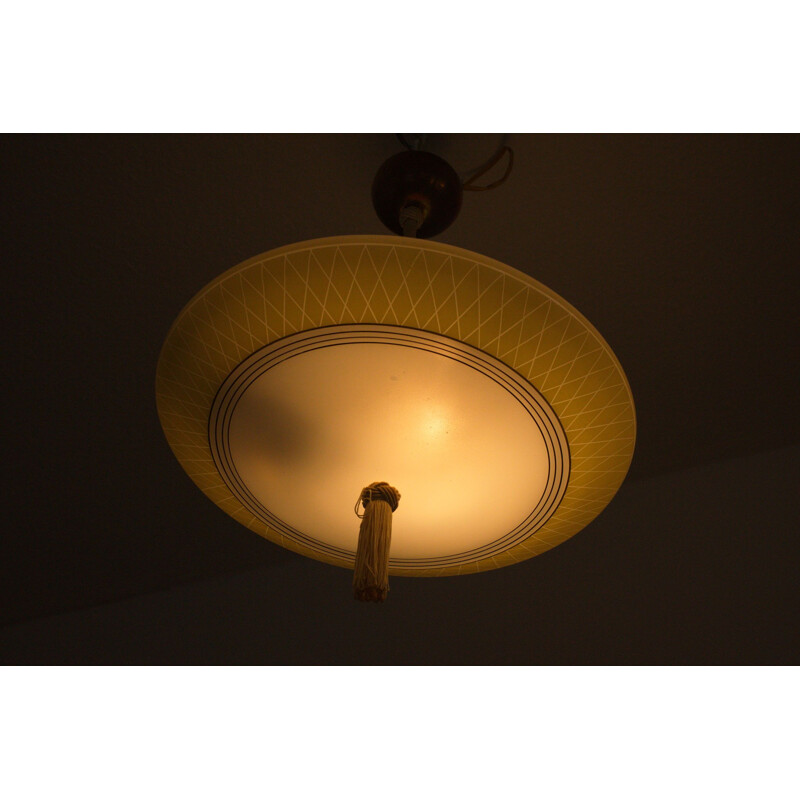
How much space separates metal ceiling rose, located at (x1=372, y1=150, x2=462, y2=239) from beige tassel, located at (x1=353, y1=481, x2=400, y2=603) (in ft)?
1.52

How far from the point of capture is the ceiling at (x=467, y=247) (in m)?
1.29

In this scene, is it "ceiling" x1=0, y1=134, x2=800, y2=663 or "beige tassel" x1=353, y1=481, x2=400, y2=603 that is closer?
"beige tassel" x1=353, y1=481, x2=400, y2=603

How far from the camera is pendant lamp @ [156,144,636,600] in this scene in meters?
0.90

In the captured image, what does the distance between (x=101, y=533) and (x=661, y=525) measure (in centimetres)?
136

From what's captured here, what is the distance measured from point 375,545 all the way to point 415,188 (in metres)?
0.59

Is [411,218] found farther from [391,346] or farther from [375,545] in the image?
[375,545]

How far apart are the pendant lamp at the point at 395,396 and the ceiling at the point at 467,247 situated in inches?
18.4

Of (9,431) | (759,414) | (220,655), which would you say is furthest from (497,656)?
(9,431)

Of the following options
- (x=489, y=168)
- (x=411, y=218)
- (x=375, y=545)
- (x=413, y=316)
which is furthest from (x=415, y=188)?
→ (x=375, y=545)

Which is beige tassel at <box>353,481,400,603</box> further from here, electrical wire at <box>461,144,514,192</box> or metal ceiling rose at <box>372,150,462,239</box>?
electrical wire at <box>461,144,514,192</box>

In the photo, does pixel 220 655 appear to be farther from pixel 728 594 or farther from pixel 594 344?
pixel 594 344

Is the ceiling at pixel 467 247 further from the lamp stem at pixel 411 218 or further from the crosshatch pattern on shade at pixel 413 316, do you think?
the crosshatch pattern on shade at pixel 413 316

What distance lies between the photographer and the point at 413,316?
0.90 meters

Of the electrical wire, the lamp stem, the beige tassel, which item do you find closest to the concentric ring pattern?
the beige tassel
